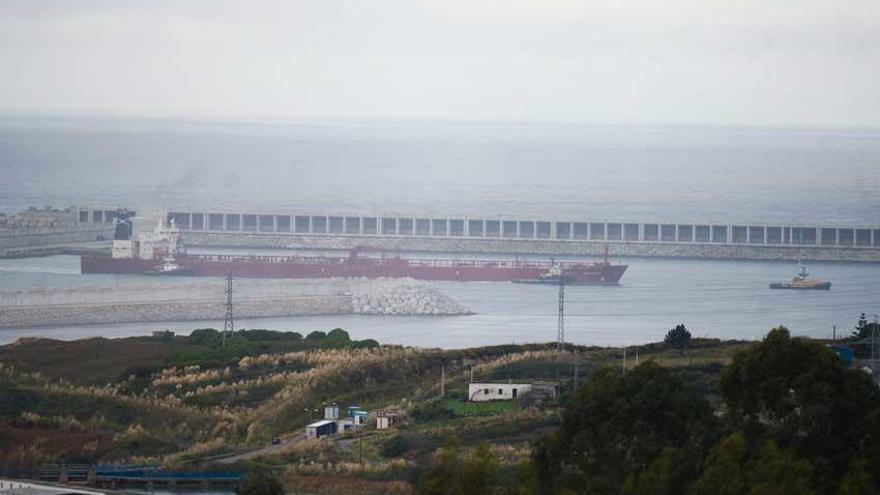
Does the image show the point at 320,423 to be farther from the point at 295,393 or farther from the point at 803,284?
the point at 803,284

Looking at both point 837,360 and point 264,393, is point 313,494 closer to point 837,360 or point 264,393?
point 837,360

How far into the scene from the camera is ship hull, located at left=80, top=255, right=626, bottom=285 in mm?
33656

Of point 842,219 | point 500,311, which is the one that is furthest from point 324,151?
point 500,311

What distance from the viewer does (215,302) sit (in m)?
29.8

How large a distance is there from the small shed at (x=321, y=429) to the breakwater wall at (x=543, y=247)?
2374 centimetres

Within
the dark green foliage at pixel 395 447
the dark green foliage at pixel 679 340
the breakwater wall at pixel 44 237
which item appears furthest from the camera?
the breakwater wall at pixel 44 237

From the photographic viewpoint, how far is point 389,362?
1739cm

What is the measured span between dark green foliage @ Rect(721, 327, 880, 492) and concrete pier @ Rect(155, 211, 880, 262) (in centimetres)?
2705

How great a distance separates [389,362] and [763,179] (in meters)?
40.5

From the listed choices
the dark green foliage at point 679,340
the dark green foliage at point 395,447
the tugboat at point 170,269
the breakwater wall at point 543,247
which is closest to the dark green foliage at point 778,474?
the dark green foliage at point 395,447

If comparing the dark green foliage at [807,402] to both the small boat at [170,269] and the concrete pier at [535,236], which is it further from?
the concrete pier at [535,236]

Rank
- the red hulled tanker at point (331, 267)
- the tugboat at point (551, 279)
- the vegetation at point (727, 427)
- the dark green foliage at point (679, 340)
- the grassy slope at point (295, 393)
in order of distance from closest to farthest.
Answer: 1. the vegetation at point (727, 427)
2. the grassy slope at point (295, 393)
3. the dark green foliage at point (679, 340)
4. the tugboat at point (551, 279)
5. the red hulled tanker at point (331, 267)

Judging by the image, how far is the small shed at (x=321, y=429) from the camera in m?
14.5

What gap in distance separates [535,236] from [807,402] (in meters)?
29.2
